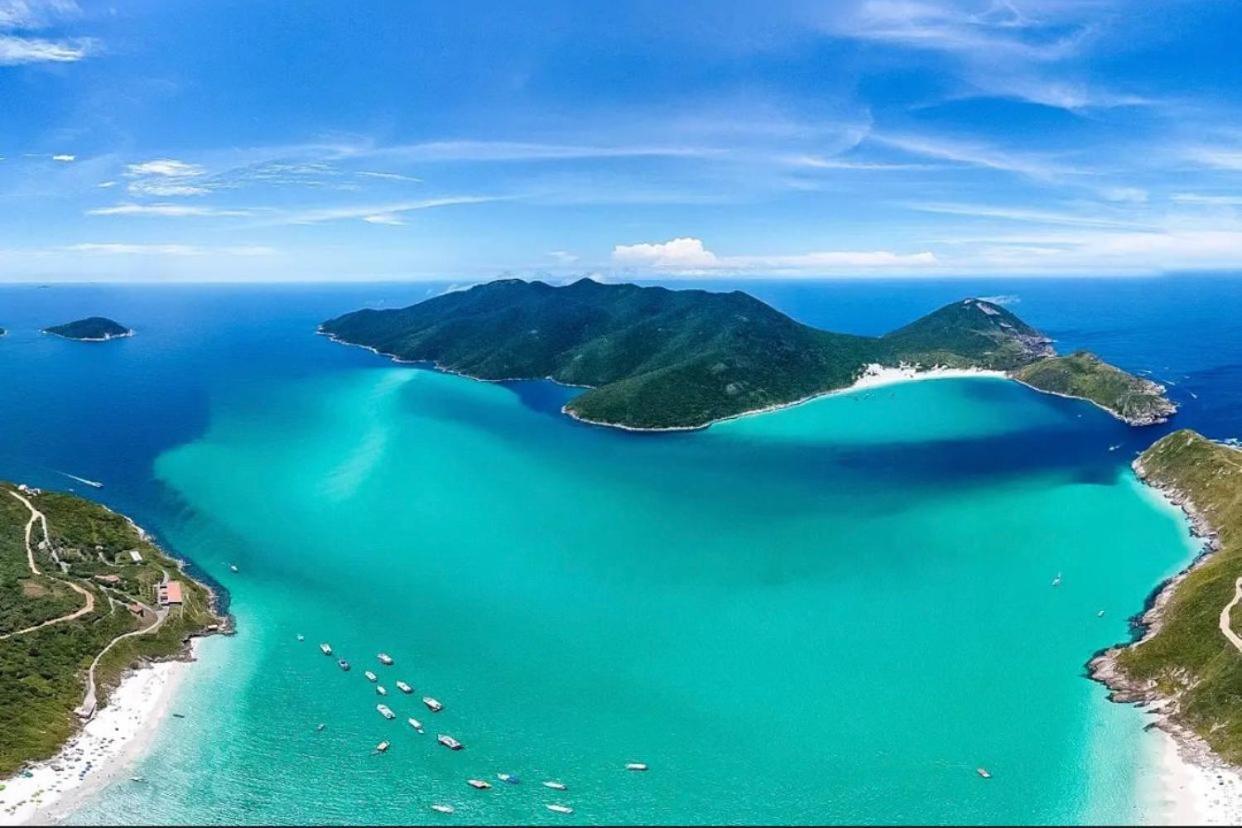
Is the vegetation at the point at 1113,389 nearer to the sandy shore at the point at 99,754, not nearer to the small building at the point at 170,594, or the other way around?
the small building at the point at 170,594

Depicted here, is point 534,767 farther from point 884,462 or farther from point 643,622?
point 884,462

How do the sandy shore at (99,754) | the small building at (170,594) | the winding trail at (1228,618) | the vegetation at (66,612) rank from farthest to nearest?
the small building at (170,594)
the winding trail at (1228,618)
the vegetation at (66,612)
the sandy shore at (99,754)

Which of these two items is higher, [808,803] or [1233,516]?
[1233,516]

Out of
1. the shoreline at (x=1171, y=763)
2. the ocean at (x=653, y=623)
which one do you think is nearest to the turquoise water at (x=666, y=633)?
the ocean at (x=653, y=623)

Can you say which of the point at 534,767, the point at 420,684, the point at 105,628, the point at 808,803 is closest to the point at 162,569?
the point at 105,628

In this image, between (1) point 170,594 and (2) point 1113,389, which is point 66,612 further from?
(2) point 1113,389

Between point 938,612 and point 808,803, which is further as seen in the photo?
point 938,612
